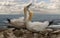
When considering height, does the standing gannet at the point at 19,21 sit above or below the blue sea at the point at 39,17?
below

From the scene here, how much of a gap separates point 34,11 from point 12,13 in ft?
0.83

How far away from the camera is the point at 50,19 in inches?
64.9

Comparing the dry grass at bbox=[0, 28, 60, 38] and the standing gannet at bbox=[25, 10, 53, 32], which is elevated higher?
the standing gannet at bbox=[25, 10, 53, 32]

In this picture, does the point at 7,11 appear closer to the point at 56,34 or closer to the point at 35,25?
the point at 35,25

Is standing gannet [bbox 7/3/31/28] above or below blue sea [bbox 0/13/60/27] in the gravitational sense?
below

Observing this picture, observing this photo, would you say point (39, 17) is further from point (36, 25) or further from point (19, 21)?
point (19, 21)

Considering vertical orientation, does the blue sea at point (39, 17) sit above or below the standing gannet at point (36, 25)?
above

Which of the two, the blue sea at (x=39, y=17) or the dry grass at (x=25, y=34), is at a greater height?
the blue sea at (x=39, y=17)

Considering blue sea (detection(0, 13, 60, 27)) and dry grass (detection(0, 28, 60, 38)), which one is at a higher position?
blue sea (detection(0, 13, 60, 27))

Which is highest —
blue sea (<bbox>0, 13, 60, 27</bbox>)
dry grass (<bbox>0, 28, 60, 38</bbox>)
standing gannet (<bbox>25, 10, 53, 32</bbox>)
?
blue sea (<bbox>0, 13, 60, 27</bbox>)

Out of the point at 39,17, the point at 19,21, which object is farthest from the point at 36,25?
the point at 19,21

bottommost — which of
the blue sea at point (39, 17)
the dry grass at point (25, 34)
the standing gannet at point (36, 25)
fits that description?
the dry grass at point (25, 34)

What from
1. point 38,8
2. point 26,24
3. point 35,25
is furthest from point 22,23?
point 38,8

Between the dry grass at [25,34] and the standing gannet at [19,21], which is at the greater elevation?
the standing gannet at [19,21]
